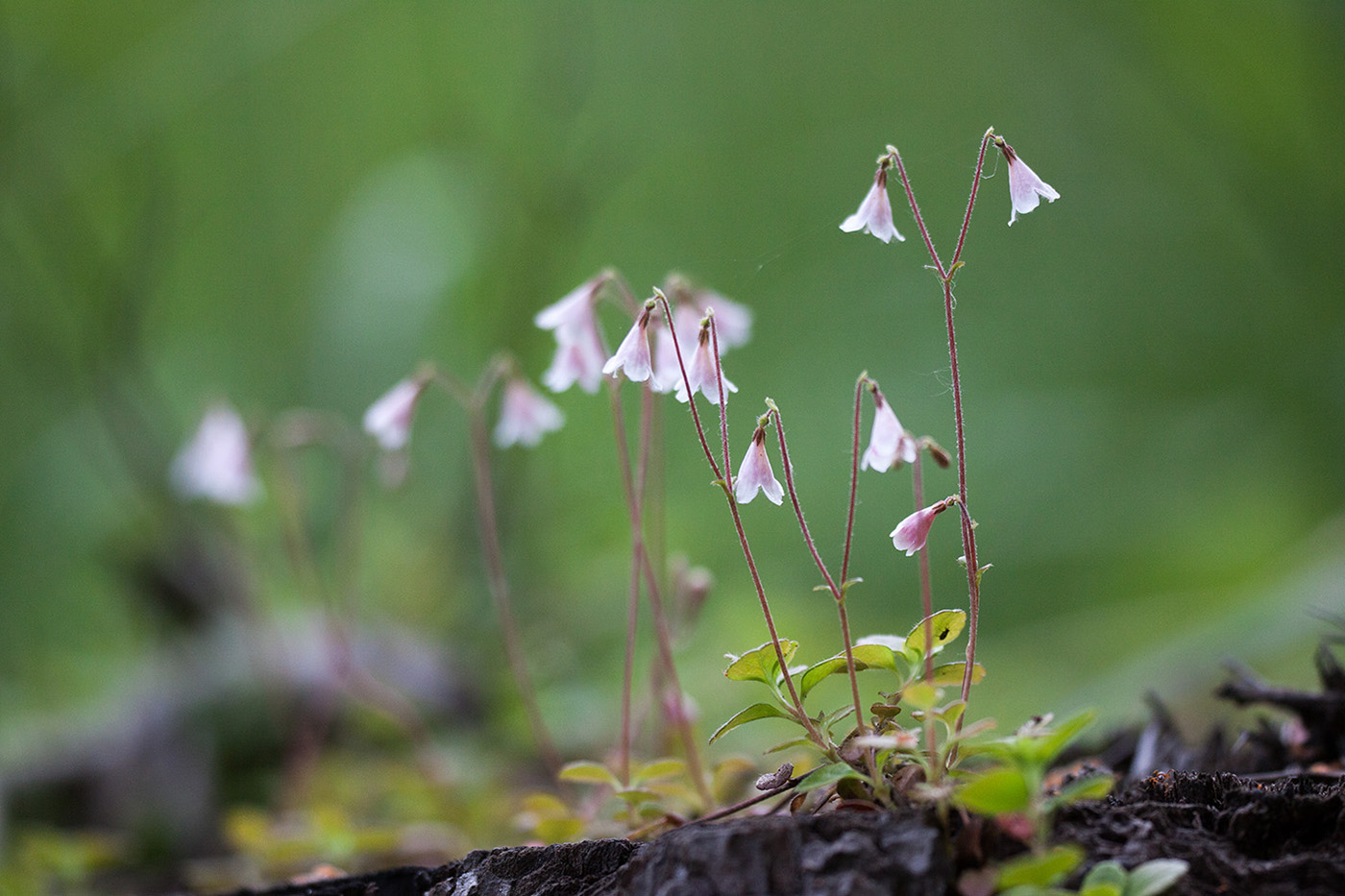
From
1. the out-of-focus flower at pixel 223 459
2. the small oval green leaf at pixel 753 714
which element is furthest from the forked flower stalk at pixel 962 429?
the out-of-focus flower at pixel 223 459

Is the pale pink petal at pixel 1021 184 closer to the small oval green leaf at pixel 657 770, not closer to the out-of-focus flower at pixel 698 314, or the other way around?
the out-of-focus flower at pixel 698 314

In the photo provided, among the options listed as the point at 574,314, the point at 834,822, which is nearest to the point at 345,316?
the point at 574,314

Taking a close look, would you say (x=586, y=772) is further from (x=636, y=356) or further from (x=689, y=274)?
(x=689, y=274)

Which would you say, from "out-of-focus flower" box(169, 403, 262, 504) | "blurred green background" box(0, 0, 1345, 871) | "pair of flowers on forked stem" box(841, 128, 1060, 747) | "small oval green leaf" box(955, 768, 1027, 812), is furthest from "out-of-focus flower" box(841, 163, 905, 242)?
"blurred green background" box(0, 0, 1345, 871)

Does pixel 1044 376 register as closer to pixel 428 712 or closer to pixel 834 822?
pixel 428 712

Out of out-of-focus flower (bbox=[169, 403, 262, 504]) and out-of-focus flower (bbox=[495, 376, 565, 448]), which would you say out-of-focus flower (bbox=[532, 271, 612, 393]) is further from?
out-of-focus flower (bbox=[169, 403, 262, 504])
